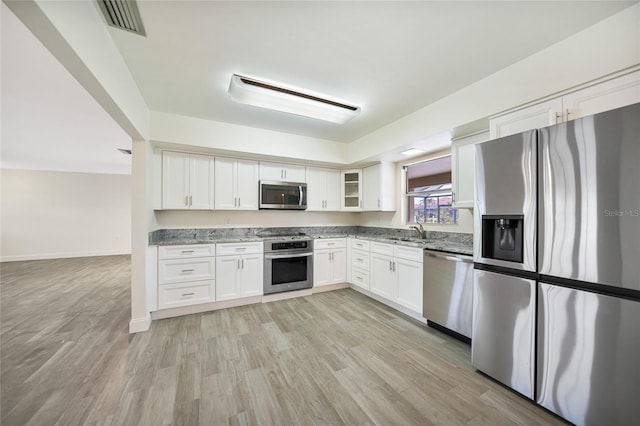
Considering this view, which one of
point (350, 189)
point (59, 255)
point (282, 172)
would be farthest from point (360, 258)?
point (59, 255)

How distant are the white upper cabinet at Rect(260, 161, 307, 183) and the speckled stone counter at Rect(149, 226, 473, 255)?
890 millimetres

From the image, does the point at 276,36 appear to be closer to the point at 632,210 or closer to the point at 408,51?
the point at 408,51

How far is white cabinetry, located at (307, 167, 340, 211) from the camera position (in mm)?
4133

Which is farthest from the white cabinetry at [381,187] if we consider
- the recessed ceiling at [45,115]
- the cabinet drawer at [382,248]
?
the recessed ceiling at [45,115]

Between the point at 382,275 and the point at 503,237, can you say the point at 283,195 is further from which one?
the point at 503,237

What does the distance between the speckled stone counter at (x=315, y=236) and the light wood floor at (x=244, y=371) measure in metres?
0.94

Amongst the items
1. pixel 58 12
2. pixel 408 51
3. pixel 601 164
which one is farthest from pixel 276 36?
pixel 601 164

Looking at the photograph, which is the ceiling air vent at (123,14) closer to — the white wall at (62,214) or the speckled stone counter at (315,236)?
the speckled stone counter at (315,236)

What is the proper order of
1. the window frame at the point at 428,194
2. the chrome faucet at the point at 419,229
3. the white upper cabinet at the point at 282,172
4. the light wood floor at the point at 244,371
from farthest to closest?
the white upper cabinet at the point at 282,172, the chrome faucet at the point at 419,229, the window frame at the point at 428,194, the light wood floor at the point at 244,371

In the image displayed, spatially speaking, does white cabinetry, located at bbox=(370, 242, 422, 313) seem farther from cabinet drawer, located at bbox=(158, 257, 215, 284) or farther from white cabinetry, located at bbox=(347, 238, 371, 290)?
cabinet drawer, located at bbox=(158, 257, 215, 284)

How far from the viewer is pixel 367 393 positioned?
169cm

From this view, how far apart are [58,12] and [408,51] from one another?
205 centimetres

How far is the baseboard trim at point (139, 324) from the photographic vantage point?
8.35 feet

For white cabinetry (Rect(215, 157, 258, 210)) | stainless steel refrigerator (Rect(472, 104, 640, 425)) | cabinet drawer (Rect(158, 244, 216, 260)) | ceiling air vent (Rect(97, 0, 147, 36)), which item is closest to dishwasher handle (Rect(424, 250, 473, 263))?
stainless steel refrigerator (Rect(472, 104, 640, 425))
